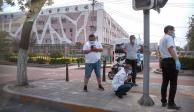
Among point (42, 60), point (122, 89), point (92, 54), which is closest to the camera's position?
point (122, 89)

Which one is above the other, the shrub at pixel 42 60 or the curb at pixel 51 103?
the shrub at pixel 42 60

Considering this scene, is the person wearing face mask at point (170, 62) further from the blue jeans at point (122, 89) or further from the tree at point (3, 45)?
the tree at point (3, 45)

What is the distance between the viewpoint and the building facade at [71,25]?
85.1 meters

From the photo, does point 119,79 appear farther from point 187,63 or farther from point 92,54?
point 187,63

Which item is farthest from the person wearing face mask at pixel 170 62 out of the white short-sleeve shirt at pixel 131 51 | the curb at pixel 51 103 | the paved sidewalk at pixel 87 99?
the white short-sleeve shirt at pixel 131 51

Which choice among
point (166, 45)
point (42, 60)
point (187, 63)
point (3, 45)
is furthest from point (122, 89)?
point (3, 45)

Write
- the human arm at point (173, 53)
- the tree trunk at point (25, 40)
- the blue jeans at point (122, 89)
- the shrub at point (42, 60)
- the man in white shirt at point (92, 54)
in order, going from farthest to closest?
1. the shrub at point (42, 60)
2. the tree trunk at point (25, 40)
3. the man in white shirt at point (92, 54)
4. the blue jeans at point (122, 89)
5. the human arm at point (173, 53)

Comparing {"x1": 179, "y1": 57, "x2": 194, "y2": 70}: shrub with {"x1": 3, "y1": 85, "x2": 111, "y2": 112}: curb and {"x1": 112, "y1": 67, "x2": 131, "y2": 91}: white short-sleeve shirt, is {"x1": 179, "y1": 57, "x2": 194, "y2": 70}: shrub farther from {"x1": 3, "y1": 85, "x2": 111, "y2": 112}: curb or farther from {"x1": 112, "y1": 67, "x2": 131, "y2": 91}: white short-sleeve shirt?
{"x1": 3, "y1": 85, "x2": 111, "y2": 112}: curb

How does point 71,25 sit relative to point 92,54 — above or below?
above

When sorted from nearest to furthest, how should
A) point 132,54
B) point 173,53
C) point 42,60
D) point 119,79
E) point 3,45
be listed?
point 173,53 < point 119,79 < point 132,54 < point 42,60 < point 3,45

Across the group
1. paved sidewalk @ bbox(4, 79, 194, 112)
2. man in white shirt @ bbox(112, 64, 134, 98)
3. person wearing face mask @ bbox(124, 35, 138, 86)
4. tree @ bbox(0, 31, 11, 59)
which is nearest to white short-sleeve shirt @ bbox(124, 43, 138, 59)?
person wearing face mask @ bbox(124, 35, 138, 86)

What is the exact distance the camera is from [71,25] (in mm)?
94000

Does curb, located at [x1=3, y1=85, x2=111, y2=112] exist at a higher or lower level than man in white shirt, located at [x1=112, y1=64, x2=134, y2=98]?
lower

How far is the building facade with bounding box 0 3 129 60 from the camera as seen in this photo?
85.1 metres
